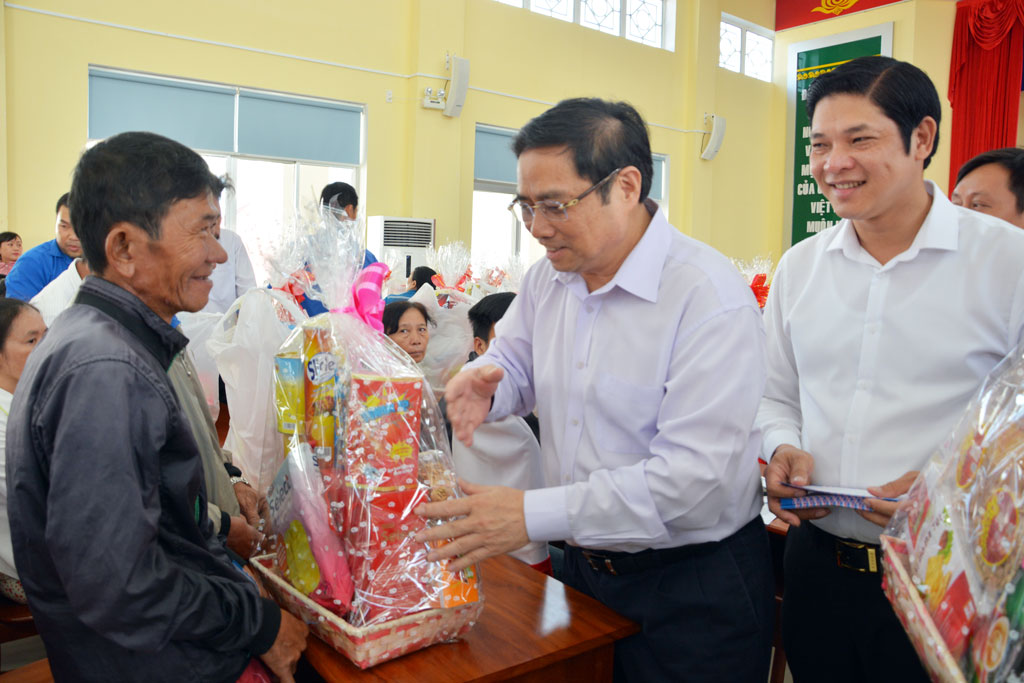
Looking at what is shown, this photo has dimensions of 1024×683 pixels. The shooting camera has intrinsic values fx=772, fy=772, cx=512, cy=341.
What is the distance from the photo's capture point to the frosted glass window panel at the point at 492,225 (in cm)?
882

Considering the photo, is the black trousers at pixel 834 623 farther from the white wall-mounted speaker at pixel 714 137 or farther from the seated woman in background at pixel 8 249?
the white wall-mounted speaker at pixel 714 137

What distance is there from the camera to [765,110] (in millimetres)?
11641

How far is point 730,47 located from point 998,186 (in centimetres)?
985

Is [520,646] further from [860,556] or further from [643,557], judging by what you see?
[860,556]

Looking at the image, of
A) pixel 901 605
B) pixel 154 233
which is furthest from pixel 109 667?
pixel 901 605

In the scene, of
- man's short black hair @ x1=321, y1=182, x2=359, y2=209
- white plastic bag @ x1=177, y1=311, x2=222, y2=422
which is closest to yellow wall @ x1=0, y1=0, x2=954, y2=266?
man's short black hair @ x1=321, y1=182, x2=359, y2=209

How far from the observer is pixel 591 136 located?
4.25 ft

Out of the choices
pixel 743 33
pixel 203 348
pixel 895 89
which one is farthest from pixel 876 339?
pixel 743 33

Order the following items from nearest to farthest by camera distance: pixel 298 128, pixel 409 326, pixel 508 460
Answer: pixel 508 460 → pixel 409 326 → pixel 298 128

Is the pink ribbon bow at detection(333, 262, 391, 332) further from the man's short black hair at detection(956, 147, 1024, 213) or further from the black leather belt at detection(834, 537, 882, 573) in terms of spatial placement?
the man's short black hair at detection(956, 147, 1024, 213)

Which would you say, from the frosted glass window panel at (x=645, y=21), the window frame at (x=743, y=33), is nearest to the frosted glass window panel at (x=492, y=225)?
the frosted glass window panel at (x=645, y=21)

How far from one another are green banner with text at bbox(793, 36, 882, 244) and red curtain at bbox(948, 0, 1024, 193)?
161 cm

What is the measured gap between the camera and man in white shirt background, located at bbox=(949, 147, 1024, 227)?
7.47ft

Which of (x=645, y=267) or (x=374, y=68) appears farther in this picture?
(x=374, y=68)
